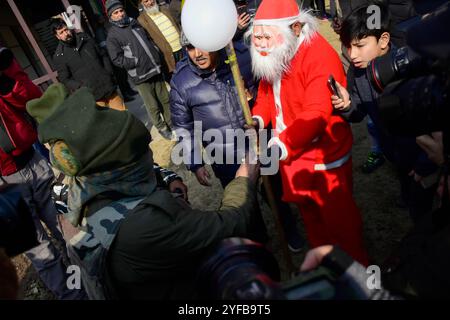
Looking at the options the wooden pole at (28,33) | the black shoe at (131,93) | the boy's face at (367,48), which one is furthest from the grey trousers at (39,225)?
the black shoe at (131,93)

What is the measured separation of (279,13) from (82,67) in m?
4.40

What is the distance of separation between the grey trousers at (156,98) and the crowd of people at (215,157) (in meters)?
2.16

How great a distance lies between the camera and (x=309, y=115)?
1.83 metres

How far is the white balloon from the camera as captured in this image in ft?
5.83

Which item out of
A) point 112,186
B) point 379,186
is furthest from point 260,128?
point 379,186

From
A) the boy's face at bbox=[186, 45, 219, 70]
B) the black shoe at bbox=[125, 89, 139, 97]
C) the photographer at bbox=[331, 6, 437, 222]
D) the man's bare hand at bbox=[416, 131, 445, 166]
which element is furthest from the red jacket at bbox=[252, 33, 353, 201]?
the black shoe at bbox=[125, 89, 139, 97]

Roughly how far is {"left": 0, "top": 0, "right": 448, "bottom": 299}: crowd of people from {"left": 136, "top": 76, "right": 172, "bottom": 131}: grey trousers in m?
2.16

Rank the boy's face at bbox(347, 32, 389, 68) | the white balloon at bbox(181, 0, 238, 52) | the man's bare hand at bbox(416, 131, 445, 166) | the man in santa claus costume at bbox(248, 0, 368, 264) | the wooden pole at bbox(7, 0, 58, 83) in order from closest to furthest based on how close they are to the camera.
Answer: the man's bare hand at bbox(416, 131, 445, 166) < the white balloon at bbox(181, 0, 238, 52) < the man in santa claus costume at bbox(248, 0, 368, 264) < the boy's face at bbox(347, 32, 389, 68) < the wooden pole at bbox(7, 0, 58, 83)

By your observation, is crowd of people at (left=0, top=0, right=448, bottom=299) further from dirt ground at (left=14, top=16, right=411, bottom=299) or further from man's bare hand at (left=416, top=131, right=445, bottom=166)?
dirt ground at (left=14, top=16, right=411, bottom=299)

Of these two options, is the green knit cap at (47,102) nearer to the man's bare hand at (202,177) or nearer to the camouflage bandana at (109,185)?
the camouflage bandana at (109,185)

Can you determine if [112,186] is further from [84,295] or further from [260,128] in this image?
[84,295]

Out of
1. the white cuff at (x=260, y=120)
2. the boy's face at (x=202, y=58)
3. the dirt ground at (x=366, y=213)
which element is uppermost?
the boy's face at (x=202, y=58)

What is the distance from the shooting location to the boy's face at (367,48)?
86.5 inches

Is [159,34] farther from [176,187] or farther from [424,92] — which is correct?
[424,92]
